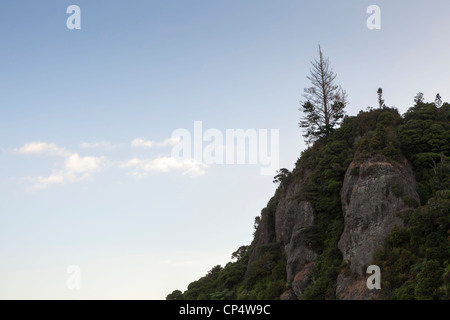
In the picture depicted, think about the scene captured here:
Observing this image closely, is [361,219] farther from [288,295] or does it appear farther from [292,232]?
[288,295]

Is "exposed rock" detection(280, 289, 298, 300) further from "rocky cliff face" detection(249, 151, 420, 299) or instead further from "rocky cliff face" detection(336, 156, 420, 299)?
"rocky cliff face" detection(336, 156, 420, 299)

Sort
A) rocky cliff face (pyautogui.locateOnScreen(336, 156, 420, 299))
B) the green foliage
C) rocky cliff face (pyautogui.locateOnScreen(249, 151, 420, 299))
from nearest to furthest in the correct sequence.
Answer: the green foliage < rocky cliff face (pyautogui.locateOnScreen(336, 156, 420, 299)) < rocky cliff face (pyautogui.locateOnScreen(249, 151, 420, 299))

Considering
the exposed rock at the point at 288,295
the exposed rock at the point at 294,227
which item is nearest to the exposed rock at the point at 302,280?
the exposed rock at the point at 288,295

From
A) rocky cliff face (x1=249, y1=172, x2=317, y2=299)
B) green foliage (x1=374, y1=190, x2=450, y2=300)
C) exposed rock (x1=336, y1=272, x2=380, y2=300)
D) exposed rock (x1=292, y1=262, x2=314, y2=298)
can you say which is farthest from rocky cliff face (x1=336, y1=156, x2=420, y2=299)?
rocky cliff face (x1=249, y1=172, x2=317, y2=299)

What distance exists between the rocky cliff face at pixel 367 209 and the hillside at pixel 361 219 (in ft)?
0.24

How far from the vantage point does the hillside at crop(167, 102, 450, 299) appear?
2365 cm

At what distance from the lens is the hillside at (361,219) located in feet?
77.6

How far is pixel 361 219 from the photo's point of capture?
2817 centimetres

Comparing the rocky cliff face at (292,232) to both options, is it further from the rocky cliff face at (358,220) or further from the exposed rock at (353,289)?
the exposed rock at (353,289)

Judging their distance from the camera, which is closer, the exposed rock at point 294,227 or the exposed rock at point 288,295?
the exposed rock at point 288,295

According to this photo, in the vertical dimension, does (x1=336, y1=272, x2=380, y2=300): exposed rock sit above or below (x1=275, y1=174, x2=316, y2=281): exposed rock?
below

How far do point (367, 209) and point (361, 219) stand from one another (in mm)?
877

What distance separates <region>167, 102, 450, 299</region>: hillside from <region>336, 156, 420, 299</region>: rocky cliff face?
7cm

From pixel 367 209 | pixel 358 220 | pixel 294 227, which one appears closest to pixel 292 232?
pixel 294 227
